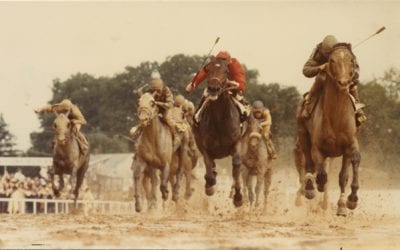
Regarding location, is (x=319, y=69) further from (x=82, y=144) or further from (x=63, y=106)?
(x=82, y=144)

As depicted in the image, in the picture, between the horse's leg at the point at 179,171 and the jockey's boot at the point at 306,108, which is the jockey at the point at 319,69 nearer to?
the jockey's boot at the point at 306,108

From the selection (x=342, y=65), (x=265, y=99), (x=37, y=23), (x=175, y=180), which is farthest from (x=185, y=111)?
(x=265, y=99)

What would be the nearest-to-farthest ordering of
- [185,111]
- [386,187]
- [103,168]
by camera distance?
1. [185,111]
2. [386,187]
3. [103,168]

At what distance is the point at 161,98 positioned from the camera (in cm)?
2334

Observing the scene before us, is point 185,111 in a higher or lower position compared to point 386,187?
higher

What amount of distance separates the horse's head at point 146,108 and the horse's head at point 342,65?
659cm

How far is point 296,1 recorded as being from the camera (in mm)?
22875

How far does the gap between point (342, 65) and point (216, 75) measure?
2.69 meters

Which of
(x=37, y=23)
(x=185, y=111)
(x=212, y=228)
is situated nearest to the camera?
(x=212, y=228)

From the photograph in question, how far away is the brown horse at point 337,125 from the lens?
1695cm

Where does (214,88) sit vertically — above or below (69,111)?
below

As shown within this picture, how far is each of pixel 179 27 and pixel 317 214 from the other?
24.6 feet

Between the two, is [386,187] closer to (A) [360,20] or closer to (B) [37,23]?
(A) [360,20]

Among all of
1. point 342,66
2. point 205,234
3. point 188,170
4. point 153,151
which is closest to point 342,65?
point 342,66
